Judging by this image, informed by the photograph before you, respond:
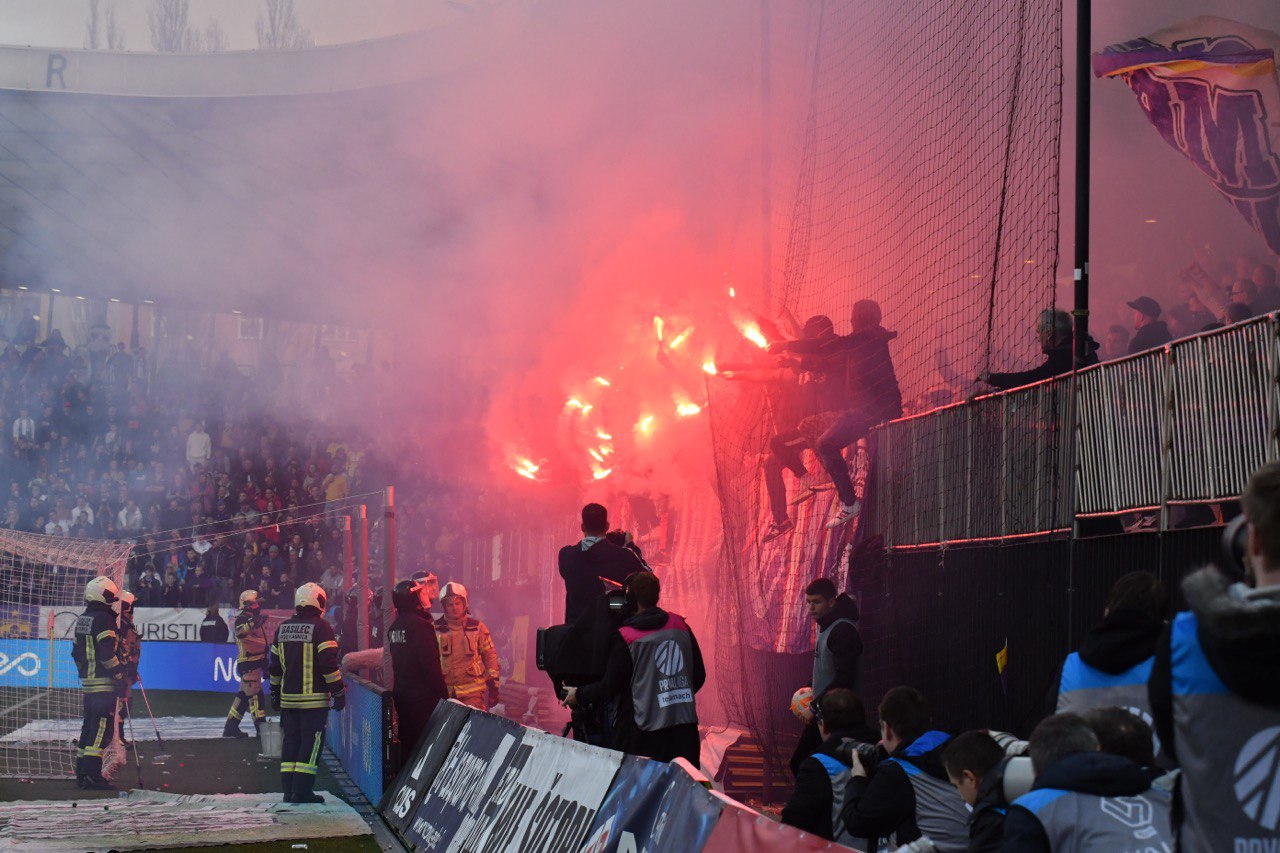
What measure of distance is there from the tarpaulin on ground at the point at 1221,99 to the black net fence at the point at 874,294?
688mm

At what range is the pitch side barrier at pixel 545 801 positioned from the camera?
13.0ft

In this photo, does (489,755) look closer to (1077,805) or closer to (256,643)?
(1077,805)

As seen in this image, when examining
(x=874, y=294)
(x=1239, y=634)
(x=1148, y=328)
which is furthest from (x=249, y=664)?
(x=1239, y=634)

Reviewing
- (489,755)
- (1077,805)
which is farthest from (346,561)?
(1077,805)

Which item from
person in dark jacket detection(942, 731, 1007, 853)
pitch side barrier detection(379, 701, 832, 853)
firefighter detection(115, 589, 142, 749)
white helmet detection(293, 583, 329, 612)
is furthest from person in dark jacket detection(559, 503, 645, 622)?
firefighter detection(115, 589, 142, 749)

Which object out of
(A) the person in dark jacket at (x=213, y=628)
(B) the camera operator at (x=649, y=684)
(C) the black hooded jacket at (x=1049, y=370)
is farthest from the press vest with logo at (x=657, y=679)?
(A) the person in dark jacket at (x=213, y=628)

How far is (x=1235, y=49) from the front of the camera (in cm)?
894

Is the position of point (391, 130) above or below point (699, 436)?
above

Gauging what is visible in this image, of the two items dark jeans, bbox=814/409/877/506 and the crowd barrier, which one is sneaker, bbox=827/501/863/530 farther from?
the crowd barrier

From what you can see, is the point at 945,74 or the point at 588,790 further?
the point at 945,74

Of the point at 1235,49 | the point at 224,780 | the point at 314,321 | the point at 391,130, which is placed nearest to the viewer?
the point at 1235,49

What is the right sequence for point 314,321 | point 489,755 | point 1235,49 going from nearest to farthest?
point 489,755 < point 1235,49 < point 314,321

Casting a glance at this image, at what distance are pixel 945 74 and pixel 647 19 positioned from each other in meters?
5.22

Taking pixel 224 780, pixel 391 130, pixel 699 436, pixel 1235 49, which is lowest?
pixel 224 780
